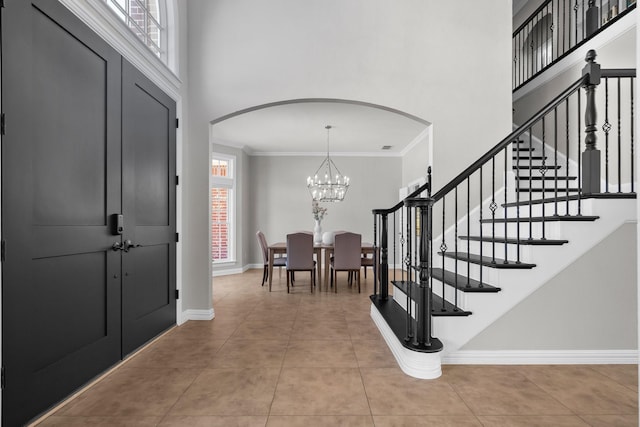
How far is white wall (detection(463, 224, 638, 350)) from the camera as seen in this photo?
2.39 meters

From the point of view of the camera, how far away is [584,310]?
2412mm

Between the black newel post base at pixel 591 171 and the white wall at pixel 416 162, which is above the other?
the white wall at pixel 416 162

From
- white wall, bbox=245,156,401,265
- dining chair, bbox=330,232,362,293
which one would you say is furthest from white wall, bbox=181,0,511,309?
white wall, bbox=245,156,401,265

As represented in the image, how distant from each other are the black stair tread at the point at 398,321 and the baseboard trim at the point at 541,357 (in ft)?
0.92

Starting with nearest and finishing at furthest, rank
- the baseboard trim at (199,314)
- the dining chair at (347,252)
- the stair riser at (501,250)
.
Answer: the stair riser at (501,250)
the baseboard trim at (199,314)
the dining chair at (347,252)

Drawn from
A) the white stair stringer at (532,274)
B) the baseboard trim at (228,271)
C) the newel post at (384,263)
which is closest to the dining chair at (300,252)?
the newel post at (384,263)

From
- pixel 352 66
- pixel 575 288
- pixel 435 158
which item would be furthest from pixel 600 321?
pixel 352 66

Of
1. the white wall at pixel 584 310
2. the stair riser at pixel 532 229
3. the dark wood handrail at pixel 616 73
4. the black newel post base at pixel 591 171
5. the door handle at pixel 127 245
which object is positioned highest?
the dark wood handrail at pixel 616 73

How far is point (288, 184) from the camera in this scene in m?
7.83

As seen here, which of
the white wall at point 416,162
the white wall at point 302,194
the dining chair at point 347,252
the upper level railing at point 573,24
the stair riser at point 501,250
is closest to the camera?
the stair riser at point 501,250

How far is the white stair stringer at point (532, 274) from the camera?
92.6 inches

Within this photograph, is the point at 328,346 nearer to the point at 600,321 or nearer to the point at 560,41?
the point at 600,321

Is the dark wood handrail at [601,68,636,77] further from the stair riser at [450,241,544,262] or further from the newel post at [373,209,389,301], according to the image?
the newel post at [373,209,389,301]

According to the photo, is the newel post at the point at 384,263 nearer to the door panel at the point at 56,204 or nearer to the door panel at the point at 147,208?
the door panel at the point at 147,208
